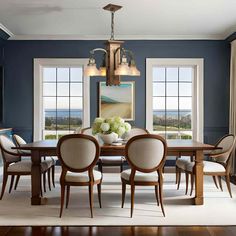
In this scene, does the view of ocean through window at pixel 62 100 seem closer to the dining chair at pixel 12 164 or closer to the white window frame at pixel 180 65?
the white window frame at pixel 180 65

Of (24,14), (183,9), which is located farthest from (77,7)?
(183,9)

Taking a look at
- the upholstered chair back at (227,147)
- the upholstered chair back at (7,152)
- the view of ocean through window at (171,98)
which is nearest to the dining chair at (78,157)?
the upholstered chair back at (7,152)

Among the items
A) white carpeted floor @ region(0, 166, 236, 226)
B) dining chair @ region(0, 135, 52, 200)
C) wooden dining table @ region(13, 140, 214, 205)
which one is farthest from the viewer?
dining chair @ region(0, 135, 52, 200)

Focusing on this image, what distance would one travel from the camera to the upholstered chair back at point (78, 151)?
374cm

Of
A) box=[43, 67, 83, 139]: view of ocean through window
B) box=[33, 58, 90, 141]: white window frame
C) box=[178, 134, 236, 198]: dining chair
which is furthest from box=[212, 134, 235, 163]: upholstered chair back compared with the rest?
box=[43, 67, 83, 139]: view of ocean through window

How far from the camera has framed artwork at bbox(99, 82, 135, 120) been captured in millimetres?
6953

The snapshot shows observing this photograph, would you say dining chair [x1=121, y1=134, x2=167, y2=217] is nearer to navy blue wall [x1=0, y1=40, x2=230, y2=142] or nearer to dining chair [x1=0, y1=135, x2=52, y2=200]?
dining chair [x1=0, y1=135, x2=52, y2=200]

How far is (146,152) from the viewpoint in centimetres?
378

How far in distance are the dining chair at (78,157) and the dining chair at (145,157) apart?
0.38 meters

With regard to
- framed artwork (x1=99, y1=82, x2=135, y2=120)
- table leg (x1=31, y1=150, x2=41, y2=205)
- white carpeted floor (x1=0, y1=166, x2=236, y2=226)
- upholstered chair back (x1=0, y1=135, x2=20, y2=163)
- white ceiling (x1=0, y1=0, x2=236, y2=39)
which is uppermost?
white ceiling (x1=0, y1=0, x2=236, y2=39)

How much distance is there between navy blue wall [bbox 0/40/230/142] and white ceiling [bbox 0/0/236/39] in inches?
6.6

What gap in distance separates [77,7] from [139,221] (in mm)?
3142

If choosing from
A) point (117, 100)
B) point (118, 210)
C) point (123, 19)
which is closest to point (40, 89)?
point (117, 100)

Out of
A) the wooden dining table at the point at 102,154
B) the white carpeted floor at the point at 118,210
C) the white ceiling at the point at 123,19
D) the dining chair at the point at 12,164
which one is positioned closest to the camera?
the white carpeted floor at the point at 118,210
